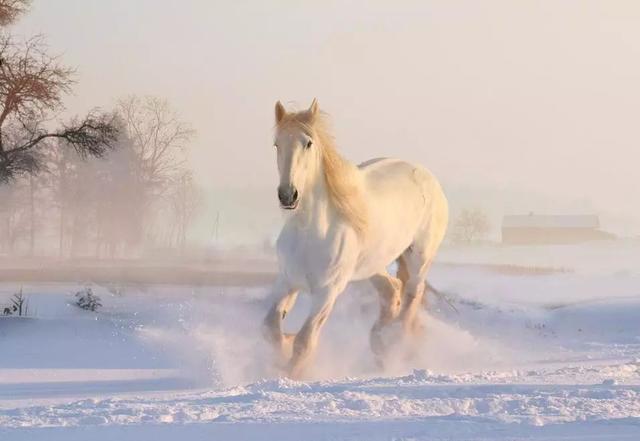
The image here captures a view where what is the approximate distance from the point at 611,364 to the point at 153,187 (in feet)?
64.1

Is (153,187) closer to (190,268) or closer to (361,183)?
(190,268)

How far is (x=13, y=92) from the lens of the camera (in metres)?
16.0

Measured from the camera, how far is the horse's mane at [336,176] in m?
6.90

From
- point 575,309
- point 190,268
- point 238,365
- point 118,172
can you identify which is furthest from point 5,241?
point 238,365

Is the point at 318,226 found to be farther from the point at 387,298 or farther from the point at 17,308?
the point at 17,308

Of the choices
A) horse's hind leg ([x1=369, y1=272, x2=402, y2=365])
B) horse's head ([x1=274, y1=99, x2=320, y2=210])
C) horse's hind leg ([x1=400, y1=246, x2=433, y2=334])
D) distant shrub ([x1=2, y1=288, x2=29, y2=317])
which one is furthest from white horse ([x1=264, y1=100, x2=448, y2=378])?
distant shrub ([x1=2, y1=288, x2=29, y2=317])

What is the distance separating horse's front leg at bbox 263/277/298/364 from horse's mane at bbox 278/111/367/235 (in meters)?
0.80

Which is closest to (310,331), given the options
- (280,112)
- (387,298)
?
(280,112)

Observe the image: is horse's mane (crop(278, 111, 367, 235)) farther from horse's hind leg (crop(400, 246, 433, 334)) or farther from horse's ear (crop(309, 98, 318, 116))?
horse's hind leg (crop(400, 246, 433, 334))

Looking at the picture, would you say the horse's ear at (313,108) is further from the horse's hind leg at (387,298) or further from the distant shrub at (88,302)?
the distant shrub at (88,302)

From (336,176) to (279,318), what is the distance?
130 centimetres

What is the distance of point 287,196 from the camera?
6.38m

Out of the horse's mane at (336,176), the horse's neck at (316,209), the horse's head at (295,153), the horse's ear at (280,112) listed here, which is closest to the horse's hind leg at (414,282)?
the horse's mane at (336,176)

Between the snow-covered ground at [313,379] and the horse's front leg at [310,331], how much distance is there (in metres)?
0.22
